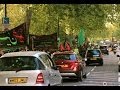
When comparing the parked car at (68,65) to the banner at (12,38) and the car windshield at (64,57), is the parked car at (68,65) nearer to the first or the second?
the car windshield at (64,57)

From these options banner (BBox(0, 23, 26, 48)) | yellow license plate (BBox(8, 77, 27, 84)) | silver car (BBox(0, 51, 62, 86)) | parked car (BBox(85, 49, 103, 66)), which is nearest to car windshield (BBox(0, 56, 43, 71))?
silver car (BBox(0, 51, 62, 86))

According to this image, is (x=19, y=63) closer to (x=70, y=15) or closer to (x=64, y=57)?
(x=64, y=57)

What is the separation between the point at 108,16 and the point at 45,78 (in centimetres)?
3688

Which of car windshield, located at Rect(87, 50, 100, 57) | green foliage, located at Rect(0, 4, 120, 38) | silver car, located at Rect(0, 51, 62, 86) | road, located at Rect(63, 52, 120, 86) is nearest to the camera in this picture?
silver car, located at Rect(0, 51, 62, 86)

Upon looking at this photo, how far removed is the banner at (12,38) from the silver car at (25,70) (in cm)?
858

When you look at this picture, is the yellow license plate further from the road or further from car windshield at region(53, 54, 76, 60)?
car windshield at region(53, 54, 76, 60)

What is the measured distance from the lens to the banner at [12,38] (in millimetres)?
22938

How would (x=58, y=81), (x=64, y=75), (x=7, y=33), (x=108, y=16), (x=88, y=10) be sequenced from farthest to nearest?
1. (x=108, y=16)
2. (x=88, y=10)
3. (x=64, y=75)
4. (x=7, y=33)
5. (x=58, y=81)

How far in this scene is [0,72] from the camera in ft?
45.4

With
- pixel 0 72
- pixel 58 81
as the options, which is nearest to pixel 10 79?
pixel 0 72

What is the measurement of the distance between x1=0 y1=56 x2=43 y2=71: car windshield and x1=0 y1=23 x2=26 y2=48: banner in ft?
28.3

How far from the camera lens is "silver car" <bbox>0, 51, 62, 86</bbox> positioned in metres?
13.7

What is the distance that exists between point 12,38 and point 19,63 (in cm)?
933
